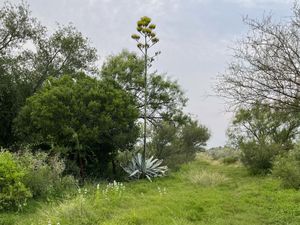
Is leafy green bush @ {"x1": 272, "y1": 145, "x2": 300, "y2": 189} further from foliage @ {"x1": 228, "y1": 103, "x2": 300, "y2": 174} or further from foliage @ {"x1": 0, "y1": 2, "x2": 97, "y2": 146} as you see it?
foliage @ {"x1": 0, "y1": 2, "x2": 97, "y2": 146}

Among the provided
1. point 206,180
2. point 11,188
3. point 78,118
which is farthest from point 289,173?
point 11,188

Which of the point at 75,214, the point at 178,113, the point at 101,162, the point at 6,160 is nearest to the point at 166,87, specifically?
the point at 178,113

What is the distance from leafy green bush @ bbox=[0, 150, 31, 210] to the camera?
9.88m

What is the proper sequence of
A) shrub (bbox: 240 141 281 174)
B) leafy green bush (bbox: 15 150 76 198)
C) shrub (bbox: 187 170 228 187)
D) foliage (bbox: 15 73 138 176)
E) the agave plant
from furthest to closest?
shrub (bbox: 240 141 281 174), the agave plant, foliage (bbox: 15 73 138 176), shrub (bbox: 187 170 228 187), leafy green bush (bbox: 15 150 76 198)

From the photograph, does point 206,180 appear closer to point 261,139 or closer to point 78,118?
point 78,118

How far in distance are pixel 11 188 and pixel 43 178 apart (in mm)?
1828

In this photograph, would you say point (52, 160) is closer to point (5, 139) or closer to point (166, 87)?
point (5, 139)

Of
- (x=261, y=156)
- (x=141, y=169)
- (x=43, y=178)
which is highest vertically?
(x=261, y=156)

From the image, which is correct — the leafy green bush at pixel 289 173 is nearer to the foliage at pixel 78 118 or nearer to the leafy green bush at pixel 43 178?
the foliage at pixel 78 118

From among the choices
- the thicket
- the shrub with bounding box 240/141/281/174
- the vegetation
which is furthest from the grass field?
the shrub with bounding box 240/141/281/174

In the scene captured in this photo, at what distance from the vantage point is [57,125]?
50.7ft

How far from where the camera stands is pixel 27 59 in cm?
2052

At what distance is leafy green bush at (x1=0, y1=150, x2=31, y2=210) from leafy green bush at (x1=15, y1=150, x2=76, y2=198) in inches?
32.9

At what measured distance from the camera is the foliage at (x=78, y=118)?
15414 mm
